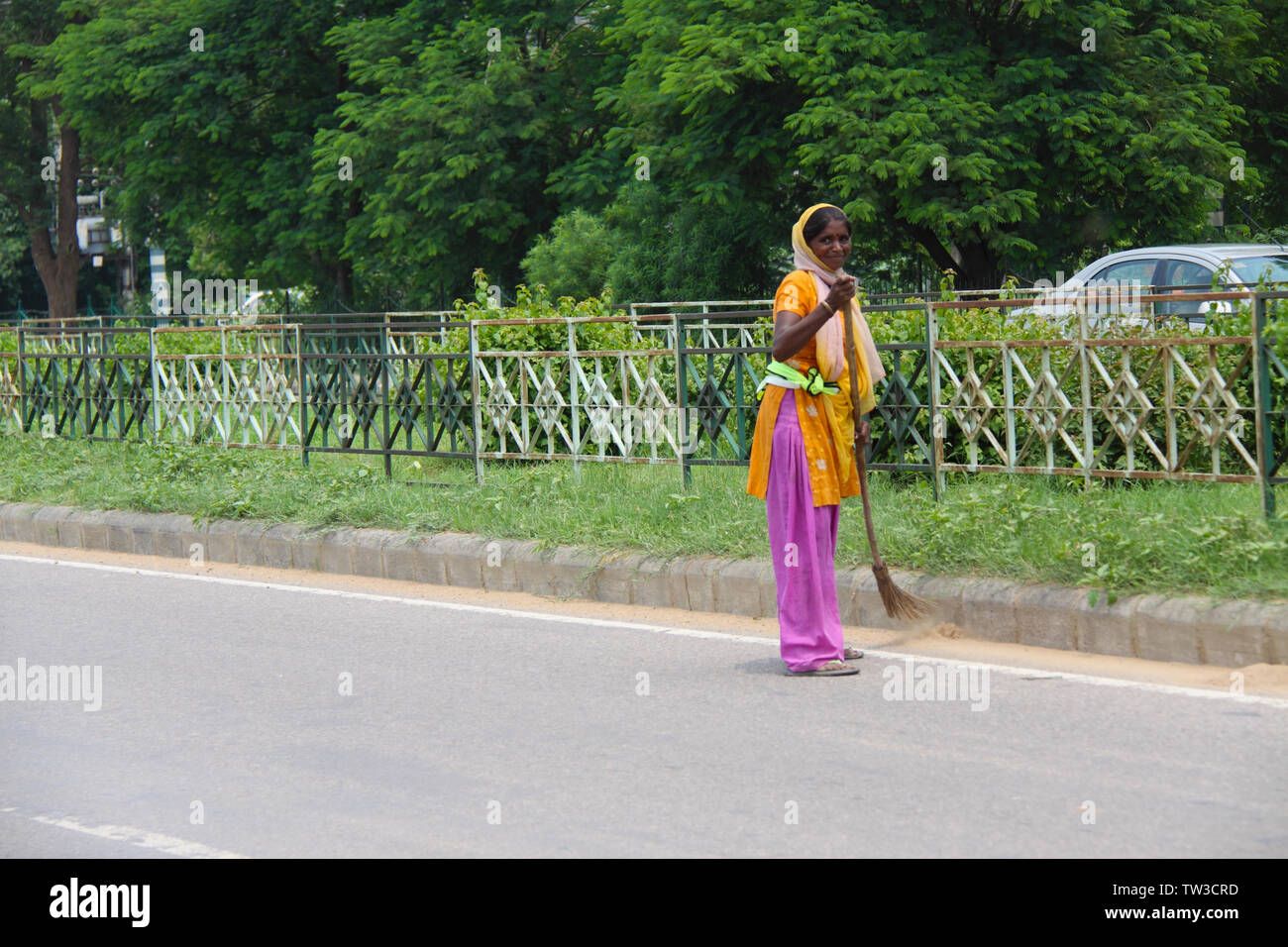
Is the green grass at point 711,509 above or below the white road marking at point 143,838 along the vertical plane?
above

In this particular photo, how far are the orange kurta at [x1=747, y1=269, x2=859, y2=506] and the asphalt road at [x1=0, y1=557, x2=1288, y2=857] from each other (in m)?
0.79

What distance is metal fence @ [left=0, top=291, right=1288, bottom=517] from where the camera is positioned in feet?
27.4

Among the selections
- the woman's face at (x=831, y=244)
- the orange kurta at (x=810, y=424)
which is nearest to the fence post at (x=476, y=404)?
the orange kurta at (x=810, y=424)

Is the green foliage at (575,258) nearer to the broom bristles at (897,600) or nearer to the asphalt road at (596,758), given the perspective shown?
the asphalt road at (596,758)

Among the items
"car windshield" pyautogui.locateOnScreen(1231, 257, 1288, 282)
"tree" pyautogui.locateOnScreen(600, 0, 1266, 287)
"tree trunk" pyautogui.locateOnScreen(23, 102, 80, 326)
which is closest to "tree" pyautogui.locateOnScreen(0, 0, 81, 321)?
"tree trunk" pyautogui.locateOnScreen(23, 102, 80, 326)

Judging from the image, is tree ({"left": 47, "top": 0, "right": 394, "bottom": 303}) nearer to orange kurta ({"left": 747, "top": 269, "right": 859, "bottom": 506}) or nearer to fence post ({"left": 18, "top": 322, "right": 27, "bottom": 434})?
fence post ({"left": 18, "top": 322, "right": 27, "bottom": 434})

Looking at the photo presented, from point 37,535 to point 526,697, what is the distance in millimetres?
7335

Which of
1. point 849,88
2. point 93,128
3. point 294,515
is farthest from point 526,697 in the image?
point 93,128

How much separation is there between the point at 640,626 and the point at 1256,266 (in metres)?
8.49

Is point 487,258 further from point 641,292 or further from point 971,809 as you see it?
point 971,809

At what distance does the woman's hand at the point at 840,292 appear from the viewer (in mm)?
6570

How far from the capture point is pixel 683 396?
1023 centimetres

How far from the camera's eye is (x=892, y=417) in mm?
9352

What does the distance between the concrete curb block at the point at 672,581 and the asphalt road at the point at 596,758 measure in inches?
20.7
